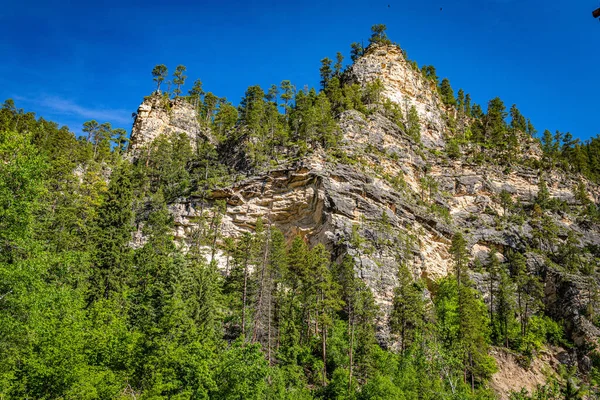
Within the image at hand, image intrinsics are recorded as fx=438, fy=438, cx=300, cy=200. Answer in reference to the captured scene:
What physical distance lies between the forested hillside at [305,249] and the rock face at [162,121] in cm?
49

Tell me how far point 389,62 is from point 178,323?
83.4 m

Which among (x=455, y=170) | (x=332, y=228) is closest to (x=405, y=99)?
(x=455, y=170)

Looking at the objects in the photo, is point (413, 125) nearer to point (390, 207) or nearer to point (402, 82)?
point (402, 82)

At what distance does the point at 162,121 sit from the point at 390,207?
2113 inches

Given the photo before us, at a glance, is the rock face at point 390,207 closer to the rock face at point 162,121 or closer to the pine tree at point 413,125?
the pine tree at point 413,125

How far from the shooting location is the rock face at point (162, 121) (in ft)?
290

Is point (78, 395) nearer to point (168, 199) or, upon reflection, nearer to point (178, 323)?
point (178, 323)

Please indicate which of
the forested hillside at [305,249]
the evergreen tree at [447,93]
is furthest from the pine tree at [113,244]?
the evergreen tree at [447,93]

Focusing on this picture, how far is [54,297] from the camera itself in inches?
702

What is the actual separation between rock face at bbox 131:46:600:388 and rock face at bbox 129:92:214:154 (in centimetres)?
3322

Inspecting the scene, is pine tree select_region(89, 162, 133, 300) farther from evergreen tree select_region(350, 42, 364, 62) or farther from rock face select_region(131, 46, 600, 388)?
evergreen tree select_region(350, 42, 364, 62)

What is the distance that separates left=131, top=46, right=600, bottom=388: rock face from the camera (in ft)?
178

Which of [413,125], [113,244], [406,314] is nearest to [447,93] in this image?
[413,125]

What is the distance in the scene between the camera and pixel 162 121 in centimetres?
9062
